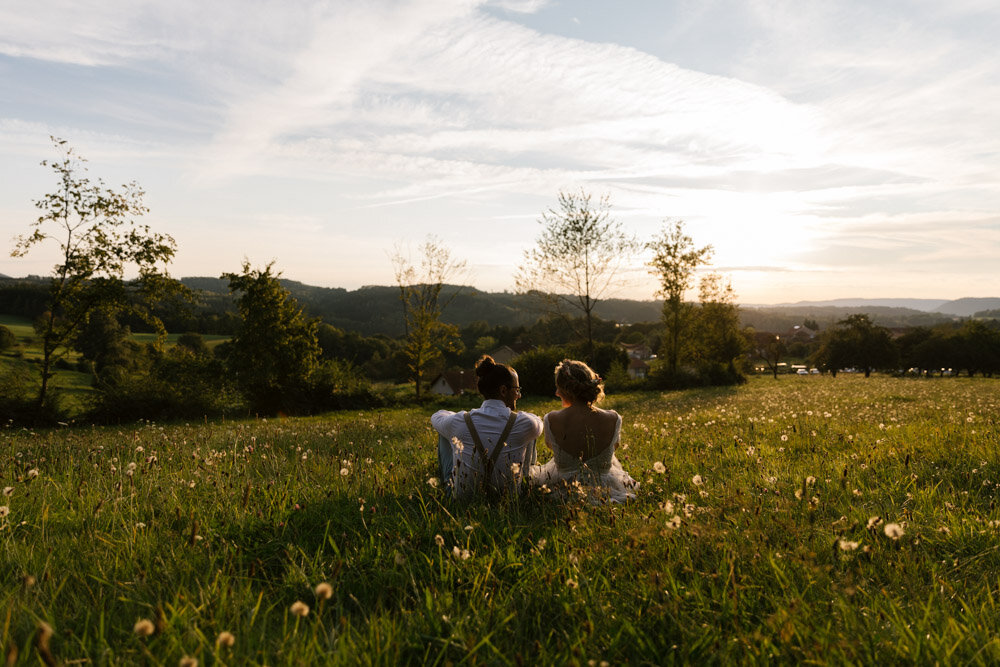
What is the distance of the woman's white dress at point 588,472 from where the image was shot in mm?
4875

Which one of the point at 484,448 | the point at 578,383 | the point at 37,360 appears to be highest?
the point at 578,383

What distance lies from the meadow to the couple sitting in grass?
0.33 m

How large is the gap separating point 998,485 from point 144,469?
7815 millimetres

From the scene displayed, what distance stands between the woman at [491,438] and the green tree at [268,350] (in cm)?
2787

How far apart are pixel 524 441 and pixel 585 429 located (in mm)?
743

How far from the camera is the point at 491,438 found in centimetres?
494

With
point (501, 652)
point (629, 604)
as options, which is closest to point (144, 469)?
point (501, 652)

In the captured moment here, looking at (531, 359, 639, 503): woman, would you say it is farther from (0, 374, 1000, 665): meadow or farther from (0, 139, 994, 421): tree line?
(0, 139, 994, 421): tree line

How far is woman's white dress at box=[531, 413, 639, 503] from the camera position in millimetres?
4875

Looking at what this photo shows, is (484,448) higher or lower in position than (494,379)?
lower

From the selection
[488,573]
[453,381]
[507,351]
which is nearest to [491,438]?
[488,573]

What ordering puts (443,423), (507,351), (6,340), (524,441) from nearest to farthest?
(524,441) < (443,423) < (6,340) < (507,351)

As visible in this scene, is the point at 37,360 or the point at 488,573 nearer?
the point at 488,573

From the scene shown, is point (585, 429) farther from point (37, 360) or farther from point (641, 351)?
point (641, 351)
